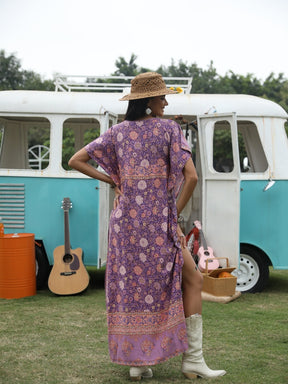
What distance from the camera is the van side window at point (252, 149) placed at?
714cm

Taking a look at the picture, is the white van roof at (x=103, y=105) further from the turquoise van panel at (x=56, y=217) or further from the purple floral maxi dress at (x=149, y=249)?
the purple floral maxi dress at (x=149, y=249)

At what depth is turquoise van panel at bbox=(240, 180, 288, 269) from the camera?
6.92 meters

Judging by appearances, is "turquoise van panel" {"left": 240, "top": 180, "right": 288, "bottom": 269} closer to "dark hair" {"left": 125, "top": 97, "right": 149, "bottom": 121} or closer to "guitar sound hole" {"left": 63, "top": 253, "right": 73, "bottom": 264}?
"guitar sound hole" {"left": 63, "top": 253, "right": 73, "bottom": 264}

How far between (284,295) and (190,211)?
1659 mm

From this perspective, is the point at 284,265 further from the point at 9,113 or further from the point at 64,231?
the point at 9,113

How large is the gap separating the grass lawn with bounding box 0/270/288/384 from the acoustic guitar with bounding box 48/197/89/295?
0.12m

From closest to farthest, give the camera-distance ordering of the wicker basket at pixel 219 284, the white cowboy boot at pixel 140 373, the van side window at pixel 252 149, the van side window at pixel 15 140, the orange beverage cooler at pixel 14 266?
the white cowboy boot at pixel 140 373 < the wicker basket at pixel 219 284 < the orange beverage cooler at pixel 14 266 < the van side window at pixel 252 149 < the van side window at pixel 15 140

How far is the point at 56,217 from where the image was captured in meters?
7.07

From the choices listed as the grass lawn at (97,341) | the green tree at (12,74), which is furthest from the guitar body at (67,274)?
the green tree at (12,74)

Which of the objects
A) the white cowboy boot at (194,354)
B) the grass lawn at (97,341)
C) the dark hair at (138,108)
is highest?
the dark hair at (138,108)

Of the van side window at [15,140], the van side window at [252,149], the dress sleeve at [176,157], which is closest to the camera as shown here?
the dress sleeve at [176,157]

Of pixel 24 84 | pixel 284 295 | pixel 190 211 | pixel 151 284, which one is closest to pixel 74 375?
pixel 151 284

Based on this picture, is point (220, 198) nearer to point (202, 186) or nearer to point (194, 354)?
point (202, 186)

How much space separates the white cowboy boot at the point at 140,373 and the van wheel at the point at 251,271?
3.26 meters
